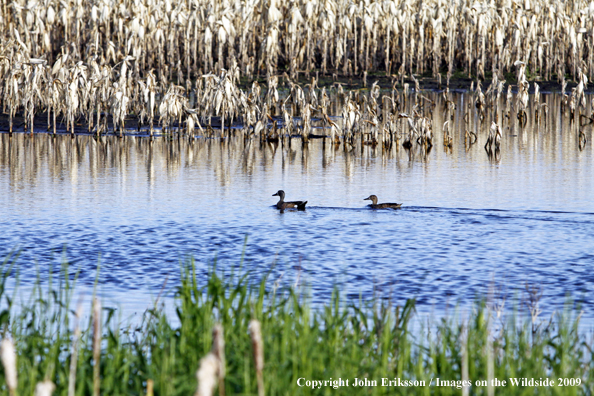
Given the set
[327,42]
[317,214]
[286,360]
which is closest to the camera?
[286,360]

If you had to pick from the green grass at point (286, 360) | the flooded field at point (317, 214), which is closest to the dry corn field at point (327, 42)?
the flooded field at point (317, 214)

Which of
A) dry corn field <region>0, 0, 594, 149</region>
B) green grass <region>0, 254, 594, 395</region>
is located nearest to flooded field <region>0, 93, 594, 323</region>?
green grass <region>0, 254, 594, 395</region>

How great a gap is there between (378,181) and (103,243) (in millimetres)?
7821

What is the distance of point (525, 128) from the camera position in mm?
29250

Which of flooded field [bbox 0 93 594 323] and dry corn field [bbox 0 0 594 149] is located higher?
dry corn field [bbox 0 0 594 149]

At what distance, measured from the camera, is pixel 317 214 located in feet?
49.8

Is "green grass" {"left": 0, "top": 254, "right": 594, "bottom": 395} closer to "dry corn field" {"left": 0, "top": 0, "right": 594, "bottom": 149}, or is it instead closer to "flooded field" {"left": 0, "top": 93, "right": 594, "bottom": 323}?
"flooded field" {"left": 0, "top": 93, "right": 594, "bottom": 323}

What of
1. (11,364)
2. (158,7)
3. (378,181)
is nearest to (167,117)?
(378,181)

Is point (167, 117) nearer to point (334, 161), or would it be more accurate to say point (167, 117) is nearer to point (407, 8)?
point (334, 161)

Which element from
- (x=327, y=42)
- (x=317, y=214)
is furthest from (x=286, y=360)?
(x=327, y=42)

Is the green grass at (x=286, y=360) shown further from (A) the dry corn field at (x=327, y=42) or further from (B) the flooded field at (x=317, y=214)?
(A) the dry corn field at (x=327, y=42)

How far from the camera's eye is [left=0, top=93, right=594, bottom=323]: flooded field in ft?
34.4

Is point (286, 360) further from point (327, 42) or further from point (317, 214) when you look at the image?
point (327, 42)

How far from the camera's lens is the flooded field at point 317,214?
34.4ft
